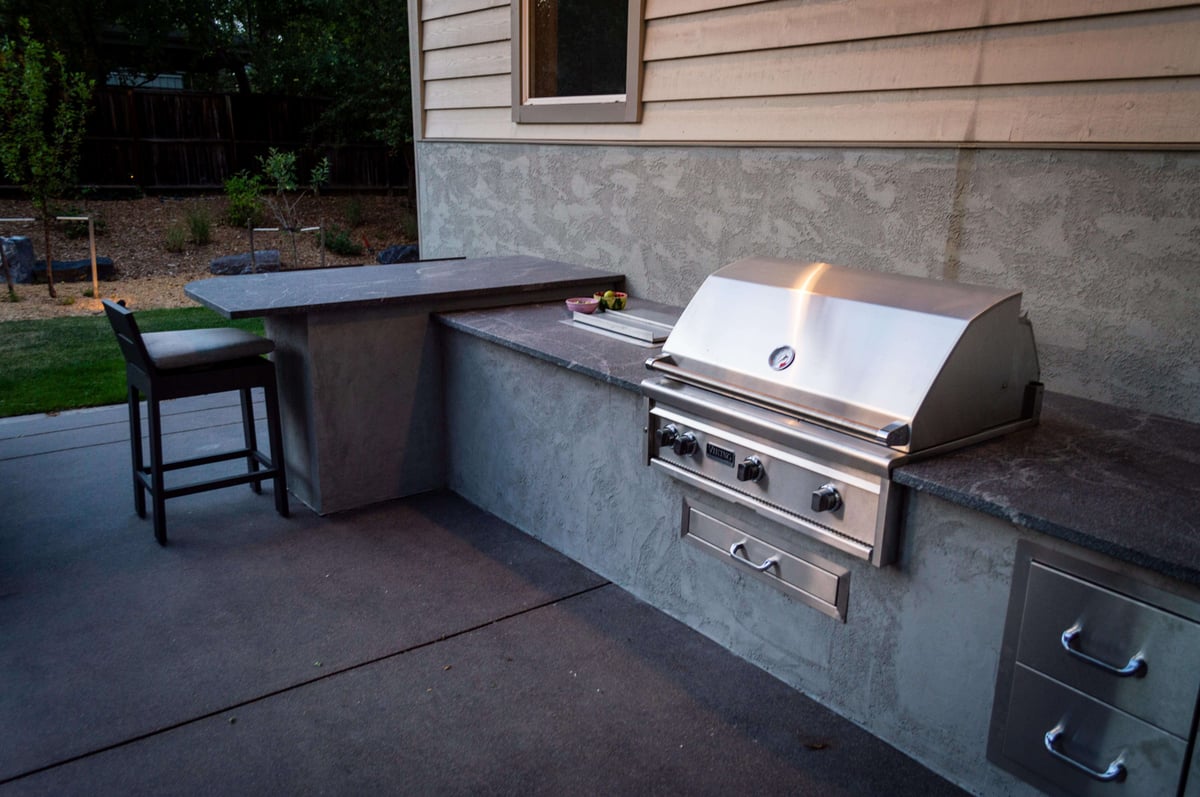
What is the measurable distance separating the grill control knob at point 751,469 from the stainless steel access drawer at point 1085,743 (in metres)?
0.78

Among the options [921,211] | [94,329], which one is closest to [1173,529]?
[921,211]

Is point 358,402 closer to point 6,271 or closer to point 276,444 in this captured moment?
point 276,444

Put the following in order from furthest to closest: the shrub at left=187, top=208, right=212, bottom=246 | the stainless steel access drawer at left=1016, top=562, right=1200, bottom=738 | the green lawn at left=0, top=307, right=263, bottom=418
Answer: the shrub at left=187, top=208, right=212, bottom=246
the green lawn at left=0, top=307, right=263, bottom=418
the stainless steel access drawer at left=1016, top=562, right=1200, bottom=738

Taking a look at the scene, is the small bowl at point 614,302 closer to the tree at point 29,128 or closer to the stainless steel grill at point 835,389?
the stainless steel grill at point 835,389

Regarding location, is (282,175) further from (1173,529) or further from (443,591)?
(1173,529)

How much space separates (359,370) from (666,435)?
60.4 inches

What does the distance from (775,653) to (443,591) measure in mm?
1175

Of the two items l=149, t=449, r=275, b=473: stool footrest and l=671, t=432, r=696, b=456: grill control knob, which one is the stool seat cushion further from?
l=671, t=432, r=696, b=456: grill control knob

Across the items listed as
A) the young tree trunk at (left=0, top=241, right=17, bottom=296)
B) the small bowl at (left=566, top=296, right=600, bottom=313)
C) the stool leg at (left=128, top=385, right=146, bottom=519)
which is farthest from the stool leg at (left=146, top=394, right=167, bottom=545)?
the young tree trunk at (left=0, top=241, right=17, bottom=296)

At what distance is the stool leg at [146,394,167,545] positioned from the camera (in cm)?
313

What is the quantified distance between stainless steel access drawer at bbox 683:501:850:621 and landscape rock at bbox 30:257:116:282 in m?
8.55

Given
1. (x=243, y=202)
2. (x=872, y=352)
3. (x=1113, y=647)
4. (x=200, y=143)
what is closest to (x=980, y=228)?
(x=872, y=352)

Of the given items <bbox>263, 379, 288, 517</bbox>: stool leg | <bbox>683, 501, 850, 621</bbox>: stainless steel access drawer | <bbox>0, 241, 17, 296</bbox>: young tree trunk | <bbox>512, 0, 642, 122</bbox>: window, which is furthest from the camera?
<bbox>0, 241, 17, 296</bbox>: young tree trunk

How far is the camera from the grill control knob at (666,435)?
2584 mm
